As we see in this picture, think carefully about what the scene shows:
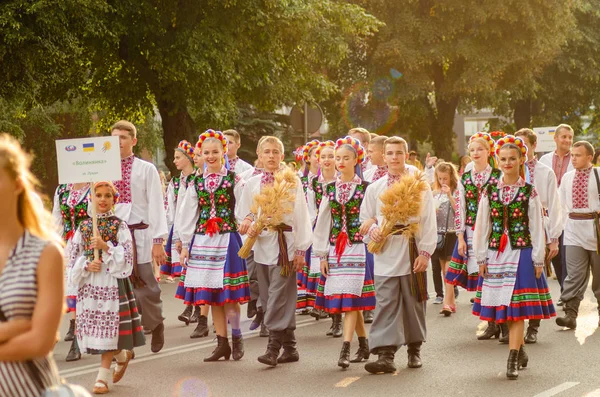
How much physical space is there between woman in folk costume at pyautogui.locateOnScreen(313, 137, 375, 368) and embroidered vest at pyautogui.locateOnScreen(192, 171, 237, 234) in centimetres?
85

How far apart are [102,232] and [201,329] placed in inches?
128

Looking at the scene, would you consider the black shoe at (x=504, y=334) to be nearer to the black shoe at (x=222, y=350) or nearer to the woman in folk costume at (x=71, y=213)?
the black shoe at (x=222, y=350)

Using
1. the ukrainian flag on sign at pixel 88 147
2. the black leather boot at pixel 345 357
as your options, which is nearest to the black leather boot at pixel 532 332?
the black leather boot at pixel 345 357

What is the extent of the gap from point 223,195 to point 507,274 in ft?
9.19

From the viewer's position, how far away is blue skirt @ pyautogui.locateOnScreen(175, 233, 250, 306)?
32.7 feet

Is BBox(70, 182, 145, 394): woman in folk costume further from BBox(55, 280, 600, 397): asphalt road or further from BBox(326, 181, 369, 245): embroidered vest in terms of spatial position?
BBox(326, 181, 369, 245): embroidered vest

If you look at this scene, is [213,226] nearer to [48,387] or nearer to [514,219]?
[514,219]

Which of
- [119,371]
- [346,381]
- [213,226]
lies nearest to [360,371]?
[346,381]

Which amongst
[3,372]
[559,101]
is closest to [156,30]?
[3,372]

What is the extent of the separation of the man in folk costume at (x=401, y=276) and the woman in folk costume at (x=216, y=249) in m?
1.42

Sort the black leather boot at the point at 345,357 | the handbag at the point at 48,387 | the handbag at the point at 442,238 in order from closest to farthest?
the handbag at the point at 48,387 → the black leather boot at the point at 345,357 → the handbag at the point at 442,238

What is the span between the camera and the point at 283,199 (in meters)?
9.77

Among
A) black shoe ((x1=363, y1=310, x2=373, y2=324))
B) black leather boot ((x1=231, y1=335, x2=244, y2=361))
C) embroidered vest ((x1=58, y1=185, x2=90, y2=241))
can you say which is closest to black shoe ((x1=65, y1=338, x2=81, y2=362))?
embroidered vest ((x1=58, y1=185, x2=90, y2=241))

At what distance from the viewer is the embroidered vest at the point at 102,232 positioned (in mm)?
8812
